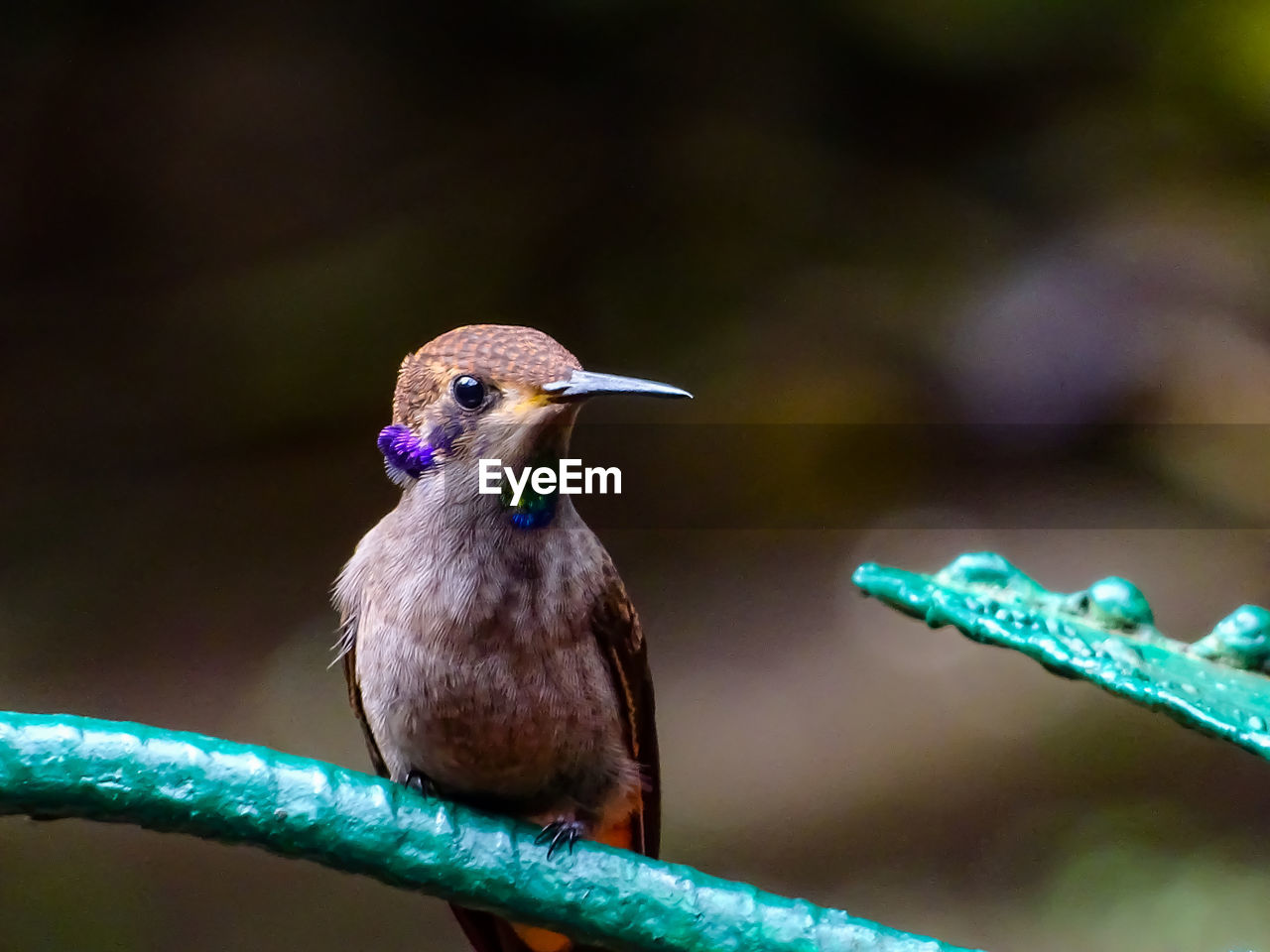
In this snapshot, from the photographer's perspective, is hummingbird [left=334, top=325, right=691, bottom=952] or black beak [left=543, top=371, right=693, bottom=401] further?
hummingbird [left=334, top=325, right=691, bottom=952]

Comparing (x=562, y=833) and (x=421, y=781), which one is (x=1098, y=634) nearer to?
(x=562, y=833)

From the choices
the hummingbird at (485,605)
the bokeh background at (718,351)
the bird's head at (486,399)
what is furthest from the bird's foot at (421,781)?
the bokeh background at (718,351)

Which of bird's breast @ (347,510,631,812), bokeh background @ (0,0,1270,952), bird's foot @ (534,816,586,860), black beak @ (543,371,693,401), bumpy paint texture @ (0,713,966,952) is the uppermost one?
bokeh background @ (0,0,1270,952)

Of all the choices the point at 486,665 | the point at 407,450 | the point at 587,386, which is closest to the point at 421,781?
the point at 486,665

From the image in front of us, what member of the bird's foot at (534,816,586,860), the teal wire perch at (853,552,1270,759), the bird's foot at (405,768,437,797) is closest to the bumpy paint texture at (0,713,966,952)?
the bird's foot at (534,816,586,860)

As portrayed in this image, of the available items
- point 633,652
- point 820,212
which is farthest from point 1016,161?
point 633,652

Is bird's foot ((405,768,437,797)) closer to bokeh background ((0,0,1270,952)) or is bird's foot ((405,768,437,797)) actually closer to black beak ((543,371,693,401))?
black beak ((543,371,693,401))

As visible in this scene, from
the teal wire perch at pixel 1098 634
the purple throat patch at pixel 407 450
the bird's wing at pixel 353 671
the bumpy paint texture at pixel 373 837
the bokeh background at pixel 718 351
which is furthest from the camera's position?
the bokeh background at pixel 718 351

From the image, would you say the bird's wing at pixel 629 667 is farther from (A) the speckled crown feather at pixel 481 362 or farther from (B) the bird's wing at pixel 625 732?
(A) the speckled crown feather at pixel 481 362
